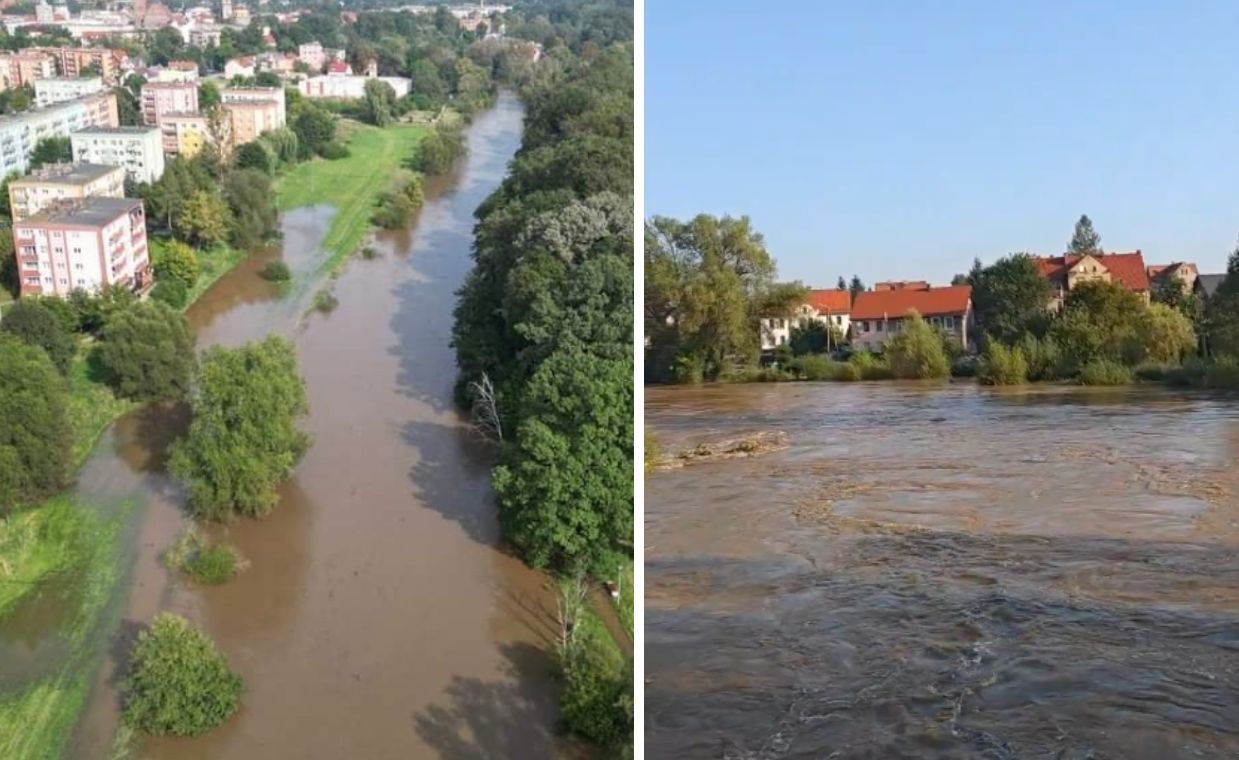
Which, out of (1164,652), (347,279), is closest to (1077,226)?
(1164,652)

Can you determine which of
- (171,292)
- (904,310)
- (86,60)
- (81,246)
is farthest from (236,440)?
(86,60)

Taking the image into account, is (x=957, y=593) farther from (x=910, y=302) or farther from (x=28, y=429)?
(x=28, y=429)

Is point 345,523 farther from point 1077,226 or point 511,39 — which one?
point 511,39

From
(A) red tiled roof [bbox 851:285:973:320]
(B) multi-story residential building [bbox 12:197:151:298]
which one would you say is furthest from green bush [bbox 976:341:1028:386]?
(B) multi-story residential building [bbox 12:197:151:298]

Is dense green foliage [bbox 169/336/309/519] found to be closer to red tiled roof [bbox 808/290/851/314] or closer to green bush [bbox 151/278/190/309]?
green bush [bbox 151/278/190/309]

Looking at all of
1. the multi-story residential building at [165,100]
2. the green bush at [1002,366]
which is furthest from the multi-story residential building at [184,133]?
the green bush at [1002,366]
